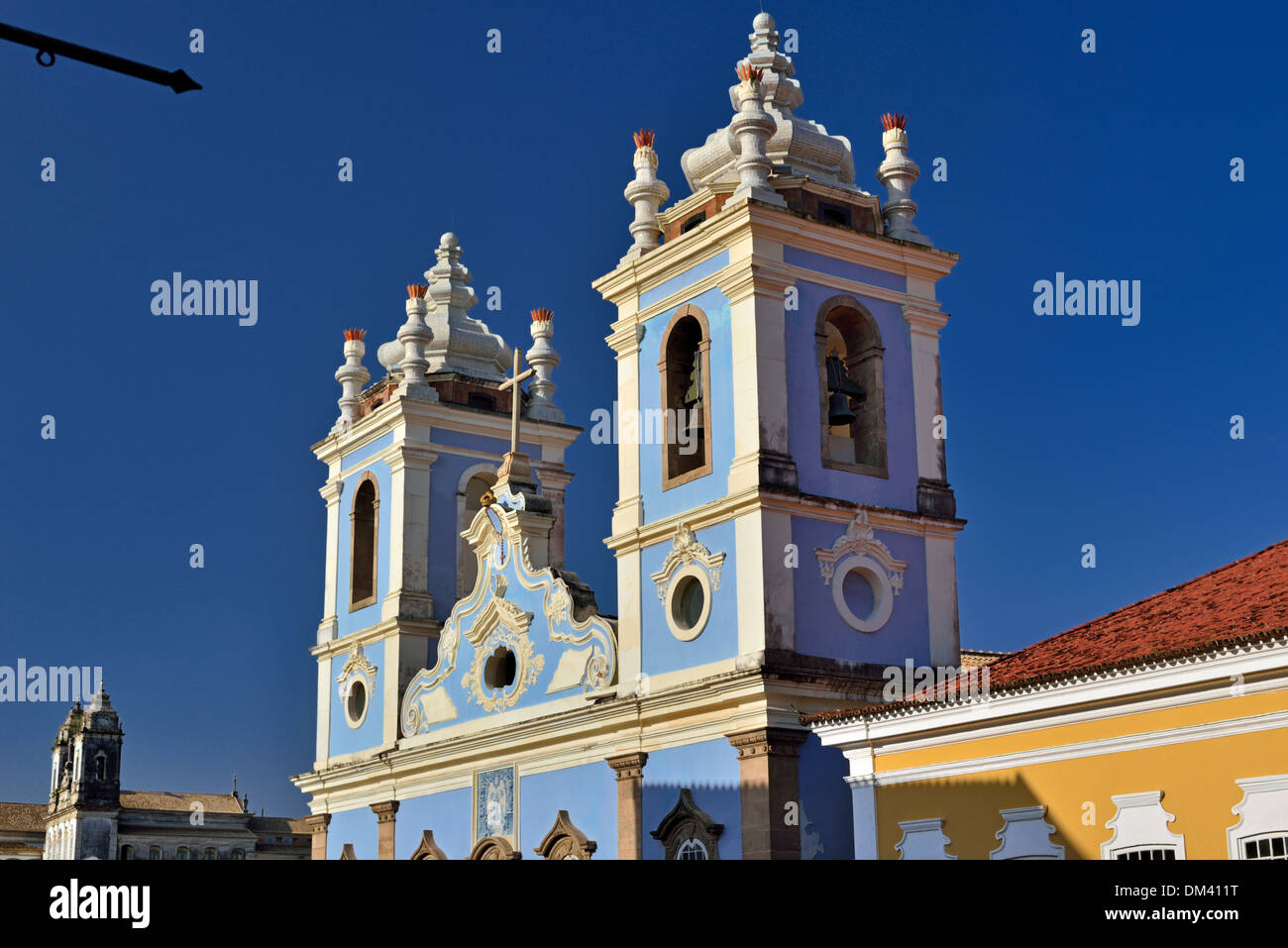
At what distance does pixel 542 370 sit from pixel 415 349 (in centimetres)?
228

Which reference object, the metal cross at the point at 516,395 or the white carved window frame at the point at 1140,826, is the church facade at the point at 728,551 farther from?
the white carved window frame at the point at 1140,826

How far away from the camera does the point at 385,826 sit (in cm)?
2644

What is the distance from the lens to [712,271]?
20.8 metres

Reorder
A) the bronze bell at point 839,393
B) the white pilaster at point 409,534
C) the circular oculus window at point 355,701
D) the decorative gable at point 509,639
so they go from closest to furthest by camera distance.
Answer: the bronze bell at point 839,393, the decorative gable at point 509,639, the white pilaster at point 409,534, the circular oculus window at point 355,701

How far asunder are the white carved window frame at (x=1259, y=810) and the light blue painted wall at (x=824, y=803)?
6.01 meters

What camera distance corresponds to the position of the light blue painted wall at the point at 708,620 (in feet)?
64.1

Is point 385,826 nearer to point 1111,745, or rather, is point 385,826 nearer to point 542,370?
point 542,370

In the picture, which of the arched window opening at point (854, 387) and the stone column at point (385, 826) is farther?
the stone column at point (385, 826)

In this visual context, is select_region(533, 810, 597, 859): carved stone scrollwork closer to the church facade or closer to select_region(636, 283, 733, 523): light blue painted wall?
the church facade

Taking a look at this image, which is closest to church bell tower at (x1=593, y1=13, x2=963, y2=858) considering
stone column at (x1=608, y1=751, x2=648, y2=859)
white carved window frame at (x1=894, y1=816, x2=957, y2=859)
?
stone column at (x1=608, y1=751, x2=648, y2=859)

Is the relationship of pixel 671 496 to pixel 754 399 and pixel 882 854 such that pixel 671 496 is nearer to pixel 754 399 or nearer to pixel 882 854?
pixel 754 399

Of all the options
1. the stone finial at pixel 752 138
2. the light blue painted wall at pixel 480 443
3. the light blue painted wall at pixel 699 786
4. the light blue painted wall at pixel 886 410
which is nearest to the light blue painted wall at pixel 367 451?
the light blue painted wall at pixel 480 443

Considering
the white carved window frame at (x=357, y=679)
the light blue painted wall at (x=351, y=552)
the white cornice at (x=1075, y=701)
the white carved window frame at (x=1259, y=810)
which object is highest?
the light blue painted wall at (x=351, y=552)
